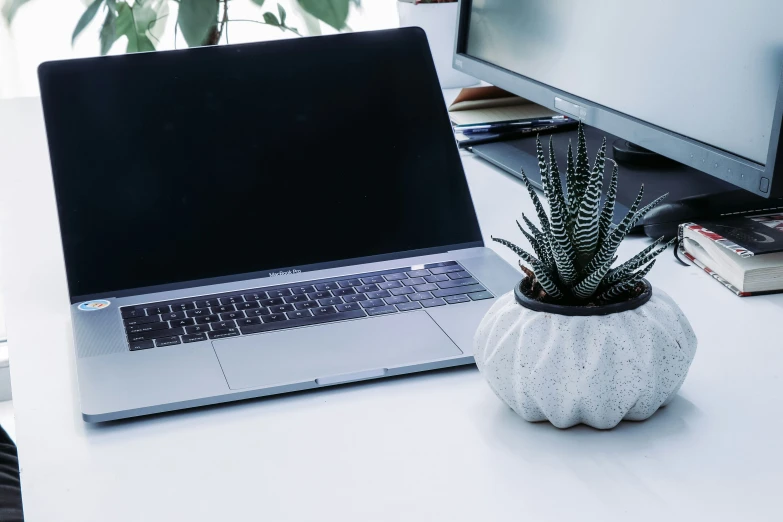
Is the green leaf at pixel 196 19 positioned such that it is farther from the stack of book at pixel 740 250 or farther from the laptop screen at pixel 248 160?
the stack of book at pixel 740 250

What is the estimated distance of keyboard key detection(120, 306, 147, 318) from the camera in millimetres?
762

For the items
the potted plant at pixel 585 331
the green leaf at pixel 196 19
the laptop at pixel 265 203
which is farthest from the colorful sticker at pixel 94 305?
the green leaf at pixel 196 19

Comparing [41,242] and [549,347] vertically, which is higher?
[549,347]

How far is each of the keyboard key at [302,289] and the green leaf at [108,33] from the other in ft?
3.67

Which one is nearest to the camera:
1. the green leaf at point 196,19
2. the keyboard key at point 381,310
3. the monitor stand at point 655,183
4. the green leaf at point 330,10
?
the keyboard key at point 381,310

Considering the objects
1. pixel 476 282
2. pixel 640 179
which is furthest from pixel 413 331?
pixel 640 179

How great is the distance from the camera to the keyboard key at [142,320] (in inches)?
29.5

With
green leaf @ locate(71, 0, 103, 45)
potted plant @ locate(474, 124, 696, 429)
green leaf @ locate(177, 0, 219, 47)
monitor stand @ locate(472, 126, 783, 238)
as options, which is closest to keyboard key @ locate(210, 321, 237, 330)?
potted plant @ locate(474, 124, 696, 429)

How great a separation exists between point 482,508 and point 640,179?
64 cm

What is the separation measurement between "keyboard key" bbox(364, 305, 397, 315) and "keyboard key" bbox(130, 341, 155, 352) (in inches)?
6.9

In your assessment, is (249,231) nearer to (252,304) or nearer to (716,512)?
(252,304)

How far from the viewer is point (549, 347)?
1.80ft

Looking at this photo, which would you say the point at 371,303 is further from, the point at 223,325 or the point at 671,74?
the point at 671,74

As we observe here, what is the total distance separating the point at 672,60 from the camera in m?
0.90
